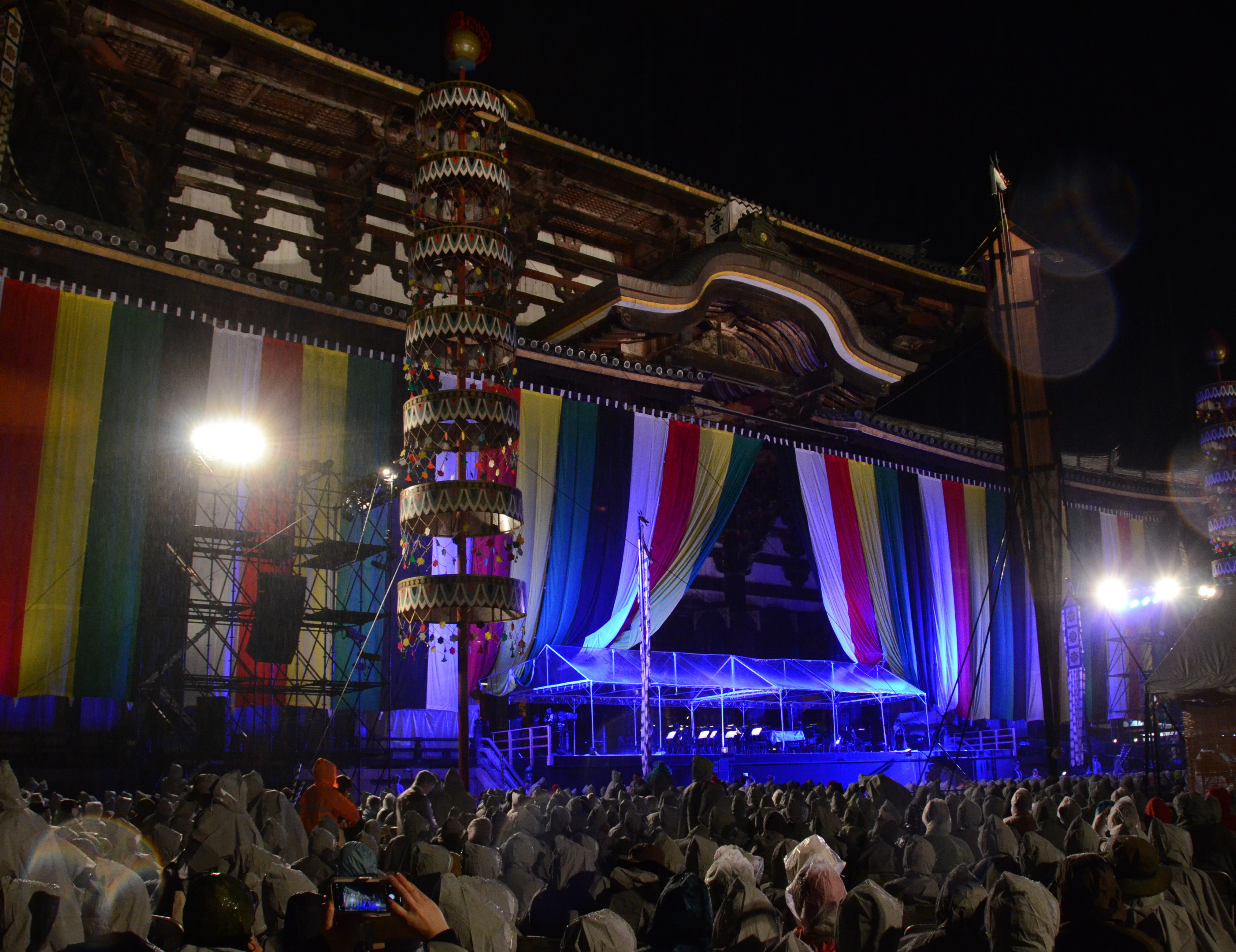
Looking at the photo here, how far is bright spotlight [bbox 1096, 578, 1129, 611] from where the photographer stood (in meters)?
26.5

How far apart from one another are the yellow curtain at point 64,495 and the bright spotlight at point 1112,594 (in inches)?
905

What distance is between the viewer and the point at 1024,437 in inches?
498

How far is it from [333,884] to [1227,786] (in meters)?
10.4

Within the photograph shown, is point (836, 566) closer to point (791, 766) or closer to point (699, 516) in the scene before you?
point (699, 516)

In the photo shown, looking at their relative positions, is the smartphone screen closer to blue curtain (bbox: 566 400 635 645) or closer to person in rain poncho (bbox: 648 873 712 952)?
person in rain poncho (bbox: 648 873 712 952)

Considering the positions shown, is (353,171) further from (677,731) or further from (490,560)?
(677,731)

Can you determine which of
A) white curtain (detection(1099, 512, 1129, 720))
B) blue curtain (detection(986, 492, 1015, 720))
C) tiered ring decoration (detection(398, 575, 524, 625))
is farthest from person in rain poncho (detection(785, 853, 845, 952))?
white curtain (detection(1099, 512, 1129, 720))

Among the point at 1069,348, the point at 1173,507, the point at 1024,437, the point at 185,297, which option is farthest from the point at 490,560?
the point at 1173,507

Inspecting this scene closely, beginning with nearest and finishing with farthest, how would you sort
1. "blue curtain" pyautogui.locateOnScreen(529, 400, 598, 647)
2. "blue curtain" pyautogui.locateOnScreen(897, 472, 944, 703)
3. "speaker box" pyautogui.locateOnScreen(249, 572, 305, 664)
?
"speaker box" pyautogui.locateOnScreen(249, 572, 305, 664), "blue curtain" pyautogui.locateOnScreen(529, 400, 598, 647), "blue curtain" pyautogui.locateOnScreen(897, 472, 944, 703)

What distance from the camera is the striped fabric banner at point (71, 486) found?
44.4 feet

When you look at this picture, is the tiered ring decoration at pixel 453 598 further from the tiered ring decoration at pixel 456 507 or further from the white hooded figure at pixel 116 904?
the white hooded figure at pixel 116 904

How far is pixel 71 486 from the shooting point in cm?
1433

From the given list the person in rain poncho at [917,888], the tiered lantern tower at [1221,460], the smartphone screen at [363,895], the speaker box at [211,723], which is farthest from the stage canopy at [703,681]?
the smartphone screen at [363,895]

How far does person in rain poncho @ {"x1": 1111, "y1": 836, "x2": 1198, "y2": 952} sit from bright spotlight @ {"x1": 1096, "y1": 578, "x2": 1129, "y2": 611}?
2459 cm
